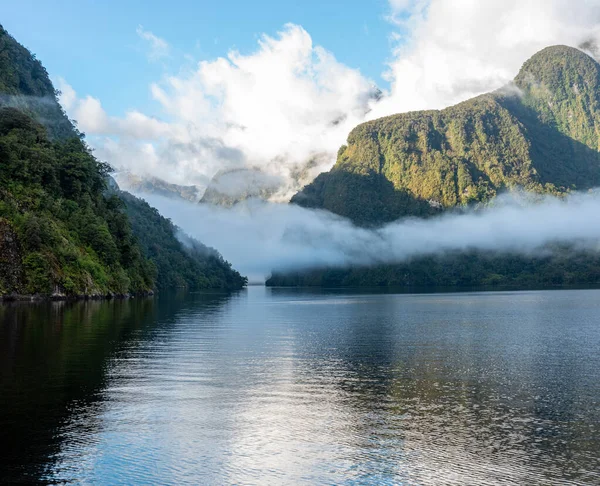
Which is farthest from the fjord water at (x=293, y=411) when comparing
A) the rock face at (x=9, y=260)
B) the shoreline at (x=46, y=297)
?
the rock face at (x=9, y=260)

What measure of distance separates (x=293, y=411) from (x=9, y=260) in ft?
287

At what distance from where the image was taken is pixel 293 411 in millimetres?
25344

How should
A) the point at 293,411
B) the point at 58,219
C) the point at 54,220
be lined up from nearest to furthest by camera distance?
the point at 293,411, the point at 54,220, the point at 58,219

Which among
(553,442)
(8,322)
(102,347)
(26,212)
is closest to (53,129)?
(26,212)

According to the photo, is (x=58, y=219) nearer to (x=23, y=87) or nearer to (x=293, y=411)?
(x=23, y=87)

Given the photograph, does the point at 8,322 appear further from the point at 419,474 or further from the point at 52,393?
the point at 419,474

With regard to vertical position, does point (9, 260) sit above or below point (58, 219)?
below

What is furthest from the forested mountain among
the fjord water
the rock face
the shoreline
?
the fjord water

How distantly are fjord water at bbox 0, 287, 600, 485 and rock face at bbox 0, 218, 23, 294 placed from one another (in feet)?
168

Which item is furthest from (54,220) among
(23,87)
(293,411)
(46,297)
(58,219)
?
(293,411)

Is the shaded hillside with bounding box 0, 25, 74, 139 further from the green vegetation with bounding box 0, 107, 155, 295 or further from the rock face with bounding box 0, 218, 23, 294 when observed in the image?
the rock face with bounding box 0, 218, 23, 294

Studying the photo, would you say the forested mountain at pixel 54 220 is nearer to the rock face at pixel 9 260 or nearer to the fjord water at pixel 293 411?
the rock face at pixel 9 260

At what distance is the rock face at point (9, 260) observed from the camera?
97.2 metres

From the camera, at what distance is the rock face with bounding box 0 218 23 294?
9719 cm
